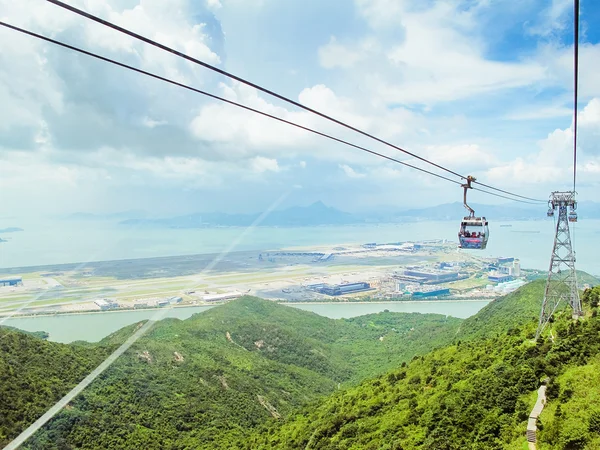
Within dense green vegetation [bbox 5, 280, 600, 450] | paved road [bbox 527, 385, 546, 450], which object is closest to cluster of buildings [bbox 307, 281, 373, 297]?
dense green vegetation [bbox 5, 280, 600, 450]

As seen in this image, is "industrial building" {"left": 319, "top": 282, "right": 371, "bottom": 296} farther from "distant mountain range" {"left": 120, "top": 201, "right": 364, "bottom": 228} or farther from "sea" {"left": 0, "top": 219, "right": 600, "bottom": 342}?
"distant mountain range" {"left": 120, "top": 201, "right": 364, "bottom": 228}

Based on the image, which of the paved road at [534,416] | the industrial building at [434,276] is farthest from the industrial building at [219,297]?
the paved road at [534,416]

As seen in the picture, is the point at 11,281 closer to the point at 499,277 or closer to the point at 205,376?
the point at 205,376

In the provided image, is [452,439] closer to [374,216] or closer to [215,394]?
[215,394]

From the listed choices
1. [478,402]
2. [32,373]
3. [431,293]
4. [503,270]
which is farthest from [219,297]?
[503,270]

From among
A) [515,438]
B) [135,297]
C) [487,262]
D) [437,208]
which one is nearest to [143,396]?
[515,438]

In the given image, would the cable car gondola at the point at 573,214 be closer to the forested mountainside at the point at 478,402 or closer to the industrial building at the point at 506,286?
the forested mountainside at the point at 478,402
